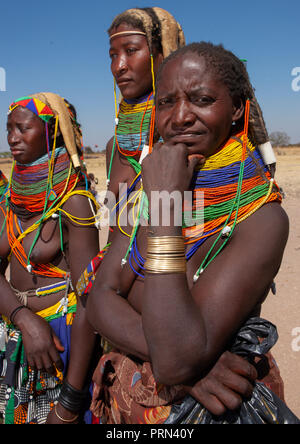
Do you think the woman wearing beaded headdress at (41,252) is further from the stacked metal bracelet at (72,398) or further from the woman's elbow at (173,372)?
the woman's elbow at (173,372)

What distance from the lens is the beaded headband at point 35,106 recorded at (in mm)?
2539

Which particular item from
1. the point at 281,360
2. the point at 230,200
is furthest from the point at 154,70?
the point at 281,360

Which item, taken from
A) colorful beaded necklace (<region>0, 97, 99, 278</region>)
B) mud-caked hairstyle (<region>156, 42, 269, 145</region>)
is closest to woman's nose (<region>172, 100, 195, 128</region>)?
mud-caked hairstyle (<region>156, 42, 269, 145</region>)

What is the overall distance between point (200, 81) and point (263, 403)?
1138mm

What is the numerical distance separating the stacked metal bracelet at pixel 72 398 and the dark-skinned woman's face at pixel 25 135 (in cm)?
147

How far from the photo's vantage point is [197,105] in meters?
1.38

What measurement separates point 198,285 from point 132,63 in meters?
1.56

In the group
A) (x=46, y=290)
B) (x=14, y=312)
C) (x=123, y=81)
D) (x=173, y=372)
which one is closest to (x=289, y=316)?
(x=46, y=290)

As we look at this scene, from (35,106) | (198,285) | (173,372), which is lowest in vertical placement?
(173,372)

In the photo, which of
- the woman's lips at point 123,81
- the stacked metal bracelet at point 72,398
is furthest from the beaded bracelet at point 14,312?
the woman's lips at point 123,81

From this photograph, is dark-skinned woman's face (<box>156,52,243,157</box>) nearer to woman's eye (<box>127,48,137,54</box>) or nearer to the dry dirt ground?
woman's eye (<box>127,48,137,54</box>)

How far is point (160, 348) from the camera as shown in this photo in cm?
120

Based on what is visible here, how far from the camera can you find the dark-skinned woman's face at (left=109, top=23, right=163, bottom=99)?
90.3 inches

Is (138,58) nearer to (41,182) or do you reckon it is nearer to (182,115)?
(41,182)
